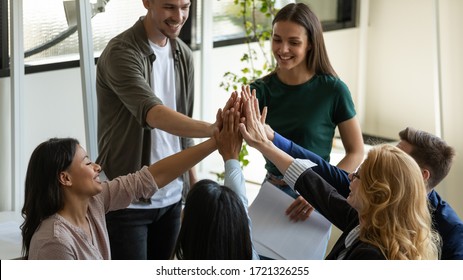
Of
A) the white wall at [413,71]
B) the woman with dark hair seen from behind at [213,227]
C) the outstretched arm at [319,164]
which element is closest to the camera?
the woman with dark hair seen from behind at [213,227]

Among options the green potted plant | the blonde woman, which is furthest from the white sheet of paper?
the green potted plant

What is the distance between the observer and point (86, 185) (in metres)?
1.90

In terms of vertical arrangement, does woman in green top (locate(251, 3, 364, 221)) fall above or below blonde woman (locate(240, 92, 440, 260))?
above

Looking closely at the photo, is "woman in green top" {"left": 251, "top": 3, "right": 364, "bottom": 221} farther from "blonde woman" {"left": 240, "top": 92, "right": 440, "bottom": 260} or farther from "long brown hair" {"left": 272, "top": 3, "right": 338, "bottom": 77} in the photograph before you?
"blonde woman" {"left": 240, "top": 92, "right": 440, "bottom": 260}

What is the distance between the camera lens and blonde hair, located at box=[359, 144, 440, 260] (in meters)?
1.62

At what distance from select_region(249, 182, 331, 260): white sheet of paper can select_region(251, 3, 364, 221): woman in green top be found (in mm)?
69

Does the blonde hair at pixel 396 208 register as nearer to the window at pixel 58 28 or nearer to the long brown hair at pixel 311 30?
the long brown hair at pixel 311 30

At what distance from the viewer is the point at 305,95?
7.31 ft

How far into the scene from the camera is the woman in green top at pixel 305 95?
2.22 meters

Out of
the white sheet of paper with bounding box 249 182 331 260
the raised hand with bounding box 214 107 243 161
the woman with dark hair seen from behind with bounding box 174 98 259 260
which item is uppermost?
the raised hand with bounding box 214 107 243 161

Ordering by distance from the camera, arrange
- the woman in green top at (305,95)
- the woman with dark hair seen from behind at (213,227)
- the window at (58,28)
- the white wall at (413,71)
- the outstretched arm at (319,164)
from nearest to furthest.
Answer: the woman with dark hair seen from behind at (213,227)
the outstretched arm at (319,164)
the woman in green top at (305,95)
the window at (58,28)
the white wall at (413,71)

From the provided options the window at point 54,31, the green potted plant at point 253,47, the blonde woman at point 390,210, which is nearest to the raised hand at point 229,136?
the blonde woman at point 390,210

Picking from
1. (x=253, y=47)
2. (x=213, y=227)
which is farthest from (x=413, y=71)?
(x=213, y=227)

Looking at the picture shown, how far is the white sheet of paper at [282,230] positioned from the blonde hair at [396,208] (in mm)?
469
